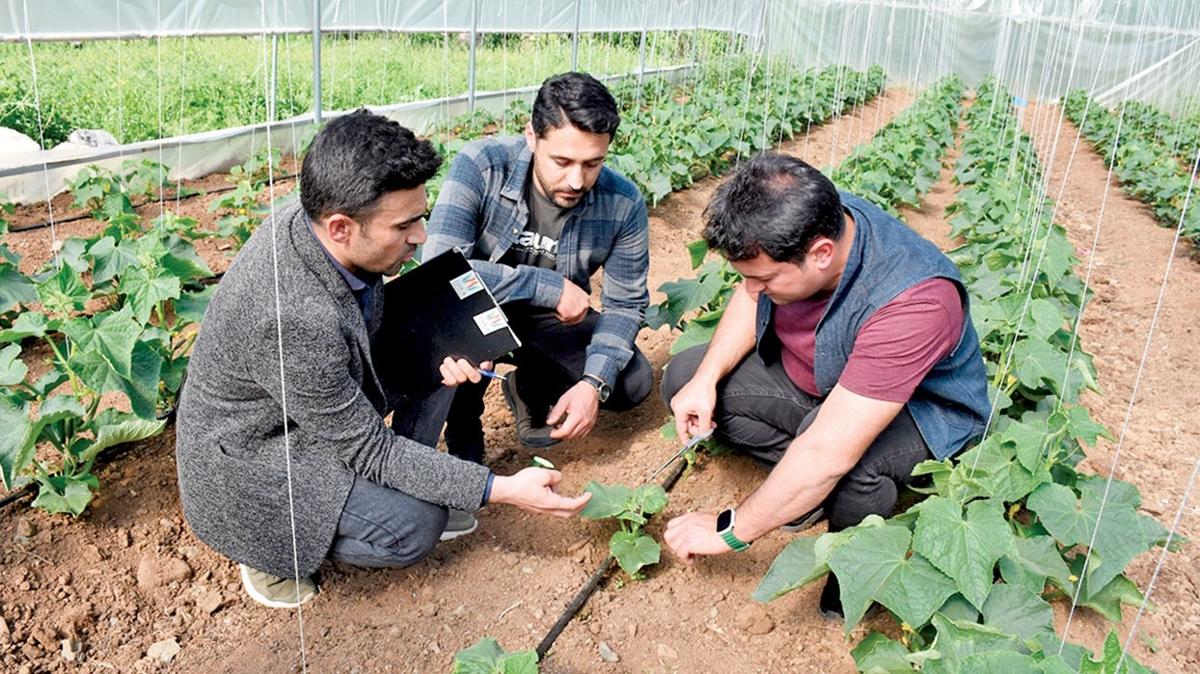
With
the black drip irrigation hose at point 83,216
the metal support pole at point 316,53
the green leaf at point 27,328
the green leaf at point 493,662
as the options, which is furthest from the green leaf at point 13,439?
the metal support pole at point 316,53

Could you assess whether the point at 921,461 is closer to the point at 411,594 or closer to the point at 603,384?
the point at 603,384

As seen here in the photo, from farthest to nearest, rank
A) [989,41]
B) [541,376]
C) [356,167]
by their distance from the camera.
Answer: [989,41] < [541,376] < [356,167]

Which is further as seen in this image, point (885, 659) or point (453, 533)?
point (453, 533)

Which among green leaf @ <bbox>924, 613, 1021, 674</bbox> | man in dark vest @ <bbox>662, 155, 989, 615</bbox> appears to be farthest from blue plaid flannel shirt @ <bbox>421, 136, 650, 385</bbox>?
green leaf @ <bbox>924, 613, 1021, 674</bbox>

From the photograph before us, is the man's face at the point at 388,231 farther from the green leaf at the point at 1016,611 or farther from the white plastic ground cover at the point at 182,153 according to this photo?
the white plastic ground cover at the point at 182,153

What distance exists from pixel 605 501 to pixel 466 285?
2.11 ft

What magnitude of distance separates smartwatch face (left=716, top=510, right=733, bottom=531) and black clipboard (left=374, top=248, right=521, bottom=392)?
649 millimetres

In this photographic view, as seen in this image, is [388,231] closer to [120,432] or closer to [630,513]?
[630,513]

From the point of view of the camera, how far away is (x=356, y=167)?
1670mm

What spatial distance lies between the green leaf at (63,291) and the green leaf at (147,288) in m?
0.14

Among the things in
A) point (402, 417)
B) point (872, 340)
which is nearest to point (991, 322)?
point (872, 340)

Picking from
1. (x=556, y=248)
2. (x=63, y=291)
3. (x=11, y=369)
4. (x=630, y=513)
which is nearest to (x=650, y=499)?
(x=630, y=513)

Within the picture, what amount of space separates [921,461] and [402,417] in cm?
129

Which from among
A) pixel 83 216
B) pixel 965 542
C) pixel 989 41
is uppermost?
pixel 989 41
